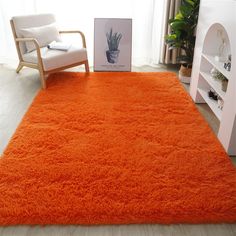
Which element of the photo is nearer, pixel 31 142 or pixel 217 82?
pixel 31 142

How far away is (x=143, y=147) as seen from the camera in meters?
2.40

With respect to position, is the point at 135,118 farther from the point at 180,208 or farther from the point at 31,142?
the point at 180,208

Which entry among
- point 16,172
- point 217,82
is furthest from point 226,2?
point 16,172

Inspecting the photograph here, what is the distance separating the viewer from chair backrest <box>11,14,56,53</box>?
3.57 meters

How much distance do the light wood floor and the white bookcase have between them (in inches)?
8.5

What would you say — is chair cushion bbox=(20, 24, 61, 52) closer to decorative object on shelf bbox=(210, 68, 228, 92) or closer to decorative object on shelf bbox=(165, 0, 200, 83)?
decorative object on shelf bbox=(165, 0, 200, 83)

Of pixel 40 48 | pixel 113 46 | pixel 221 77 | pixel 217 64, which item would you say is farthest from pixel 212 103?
pixel 40 48

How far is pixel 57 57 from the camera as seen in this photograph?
11.4ft

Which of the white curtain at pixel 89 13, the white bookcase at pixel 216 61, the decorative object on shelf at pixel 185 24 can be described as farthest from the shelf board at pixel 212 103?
the white curtain at pixel 89 13

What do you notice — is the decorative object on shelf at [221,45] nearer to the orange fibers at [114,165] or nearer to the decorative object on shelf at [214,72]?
the decorative object on shelf at [214,72]

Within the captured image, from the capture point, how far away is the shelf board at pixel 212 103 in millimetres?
2656

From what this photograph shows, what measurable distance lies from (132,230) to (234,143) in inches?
45.5

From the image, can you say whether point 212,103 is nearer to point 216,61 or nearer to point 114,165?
point 216,61

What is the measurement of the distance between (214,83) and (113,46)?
1.77 meters
